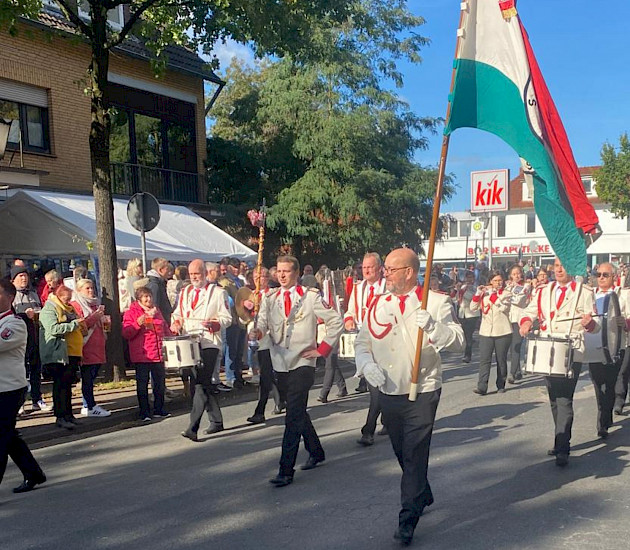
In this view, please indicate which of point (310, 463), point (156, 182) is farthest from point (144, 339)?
point (156, 182)

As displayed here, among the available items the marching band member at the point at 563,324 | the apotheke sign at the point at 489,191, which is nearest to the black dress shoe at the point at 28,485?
the marching band member at the point at 563,324

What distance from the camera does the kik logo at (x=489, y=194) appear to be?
17.0 meters

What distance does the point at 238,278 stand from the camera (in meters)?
13.5

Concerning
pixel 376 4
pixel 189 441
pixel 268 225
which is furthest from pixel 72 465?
pixel 376 4

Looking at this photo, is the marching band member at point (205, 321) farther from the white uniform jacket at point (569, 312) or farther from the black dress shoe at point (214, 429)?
the white uniform jacket at point (569, 312)

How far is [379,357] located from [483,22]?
269 cm

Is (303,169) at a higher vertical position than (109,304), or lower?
higher

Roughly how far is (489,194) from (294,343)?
38.6 ft

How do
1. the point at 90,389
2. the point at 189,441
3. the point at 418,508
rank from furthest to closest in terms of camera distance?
the point at 90,389 → the point at 189,441 → the point at 418,508

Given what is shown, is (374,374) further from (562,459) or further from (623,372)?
(623,372)

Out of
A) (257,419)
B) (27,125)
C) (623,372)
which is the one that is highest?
(27,125)

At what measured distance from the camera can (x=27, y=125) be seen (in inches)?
631

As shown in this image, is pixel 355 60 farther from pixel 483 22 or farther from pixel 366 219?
pixel 483 22

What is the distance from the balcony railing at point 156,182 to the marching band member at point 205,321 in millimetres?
11206
